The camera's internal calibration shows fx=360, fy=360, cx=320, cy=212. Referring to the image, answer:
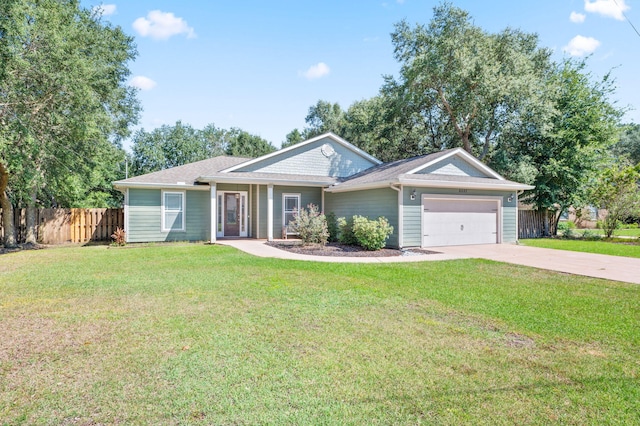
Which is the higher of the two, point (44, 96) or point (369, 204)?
point (44, 96)

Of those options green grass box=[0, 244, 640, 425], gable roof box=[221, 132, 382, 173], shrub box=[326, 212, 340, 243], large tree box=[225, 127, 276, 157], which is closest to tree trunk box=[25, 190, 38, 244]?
gable roof box=[221, 132, 382, 173]

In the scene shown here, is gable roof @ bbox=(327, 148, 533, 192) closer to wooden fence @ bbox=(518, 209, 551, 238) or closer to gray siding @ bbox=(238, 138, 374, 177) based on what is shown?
gray siding @ bbox=(238, 138, 374, 177)

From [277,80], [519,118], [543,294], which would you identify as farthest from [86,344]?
[519,118]

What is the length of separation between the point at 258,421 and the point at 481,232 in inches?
549

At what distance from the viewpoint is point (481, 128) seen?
75.8ft

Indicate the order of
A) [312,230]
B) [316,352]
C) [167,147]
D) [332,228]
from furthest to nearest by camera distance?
[167,147] → [332,228] → [312,230] → [316,352]

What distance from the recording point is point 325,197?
1702 cm

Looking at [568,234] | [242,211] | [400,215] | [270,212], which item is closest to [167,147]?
[242,211]

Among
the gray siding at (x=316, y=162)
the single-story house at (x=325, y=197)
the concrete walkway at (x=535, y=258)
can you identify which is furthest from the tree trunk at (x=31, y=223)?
the concrete walkway at (x=535, y=258)

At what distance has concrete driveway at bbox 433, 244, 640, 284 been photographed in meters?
8.30

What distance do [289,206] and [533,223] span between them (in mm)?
13601

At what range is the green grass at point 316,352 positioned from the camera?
8.88 feet

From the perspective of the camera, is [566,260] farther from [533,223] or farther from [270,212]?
[533,223]

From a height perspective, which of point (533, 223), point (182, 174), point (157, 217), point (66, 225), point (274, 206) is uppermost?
point (182, 174)
